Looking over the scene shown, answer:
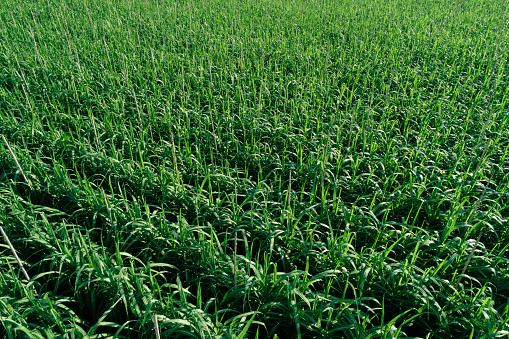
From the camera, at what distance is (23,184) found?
8.38 feet

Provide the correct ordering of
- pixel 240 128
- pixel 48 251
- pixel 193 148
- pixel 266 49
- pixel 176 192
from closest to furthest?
pixel 48 251 → pixel 176 192 → pixel 193 148 → pixel 240 128 → pixel 266 49

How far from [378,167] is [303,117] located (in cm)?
108

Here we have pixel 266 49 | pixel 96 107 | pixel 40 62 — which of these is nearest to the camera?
pixel 96 107

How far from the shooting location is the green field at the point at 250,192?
1647mm

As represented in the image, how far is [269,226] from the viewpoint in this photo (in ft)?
6.84

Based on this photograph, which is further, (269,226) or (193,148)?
(193,148)

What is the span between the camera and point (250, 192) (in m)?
2.49

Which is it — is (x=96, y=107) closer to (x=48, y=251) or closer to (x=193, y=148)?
(x=193, y=148)

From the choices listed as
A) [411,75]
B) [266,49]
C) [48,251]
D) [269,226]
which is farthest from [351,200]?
[266,49]

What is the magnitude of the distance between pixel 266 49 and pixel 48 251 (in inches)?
175

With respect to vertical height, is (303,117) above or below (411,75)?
below

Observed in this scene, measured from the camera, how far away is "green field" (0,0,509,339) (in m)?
1.65

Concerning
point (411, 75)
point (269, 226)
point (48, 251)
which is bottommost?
point (48, 251)

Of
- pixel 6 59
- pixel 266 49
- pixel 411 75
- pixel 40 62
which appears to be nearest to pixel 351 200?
pixel 411 75
